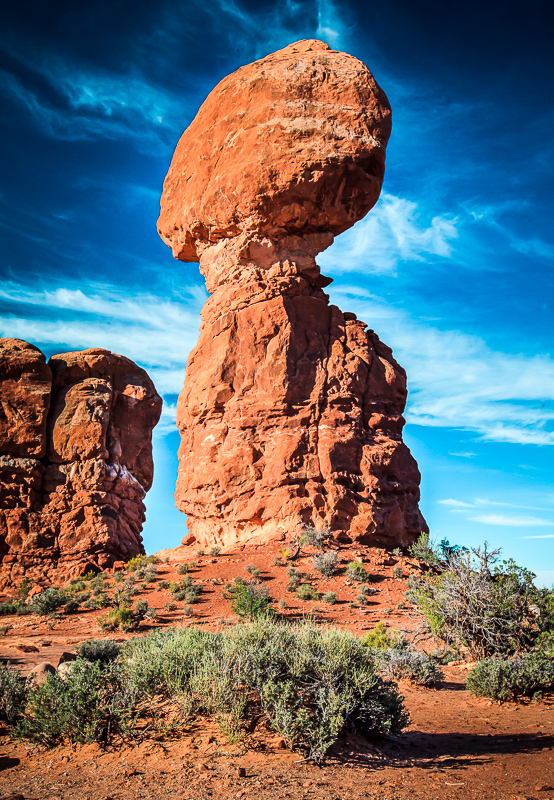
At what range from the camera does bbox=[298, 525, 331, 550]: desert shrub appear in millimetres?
14953

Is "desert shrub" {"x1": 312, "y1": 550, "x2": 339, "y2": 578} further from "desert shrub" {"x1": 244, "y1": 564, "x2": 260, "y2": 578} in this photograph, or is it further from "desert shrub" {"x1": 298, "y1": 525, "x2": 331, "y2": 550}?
"desert shrub" {"x1": 244, "y1": 564, "x2": 260, "y2": 578}

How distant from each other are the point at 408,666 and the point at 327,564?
5903 mm

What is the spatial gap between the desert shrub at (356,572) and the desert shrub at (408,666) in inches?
215

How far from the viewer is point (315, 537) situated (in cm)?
1505

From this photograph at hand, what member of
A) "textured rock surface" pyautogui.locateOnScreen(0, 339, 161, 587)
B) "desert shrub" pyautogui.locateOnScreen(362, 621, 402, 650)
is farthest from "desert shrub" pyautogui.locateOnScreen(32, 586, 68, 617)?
"desert shrub" pyautogui.locateOnScreen(362, 621, 402, 650)

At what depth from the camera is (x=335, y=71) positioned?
18.3 metres

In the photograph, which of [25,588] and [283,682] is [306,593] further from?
[25,588]

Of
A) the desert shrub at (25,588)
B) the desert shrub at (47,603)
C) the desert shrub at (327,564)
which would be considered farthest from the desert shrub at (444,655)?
the desert shrub at (25,588)

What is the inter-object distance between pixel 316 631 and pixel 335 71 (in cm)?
1860

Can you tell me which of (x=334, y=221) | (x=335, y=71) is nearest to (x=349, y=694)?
(x=334, y=221)

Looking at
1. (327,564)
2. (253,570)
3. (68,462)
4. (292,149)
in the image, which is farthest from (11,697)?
(68,462)

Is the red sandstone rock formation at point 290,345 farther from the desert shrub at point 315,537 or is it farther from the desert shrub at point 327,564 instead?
the desert shrub at point 327,564

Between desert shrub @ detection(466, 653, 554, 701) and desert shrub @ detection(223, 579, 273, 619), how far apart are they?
377 cm

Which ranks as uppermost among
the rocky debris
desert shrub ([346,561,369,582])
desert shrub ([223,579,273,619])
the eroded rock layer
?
the rocky debris
